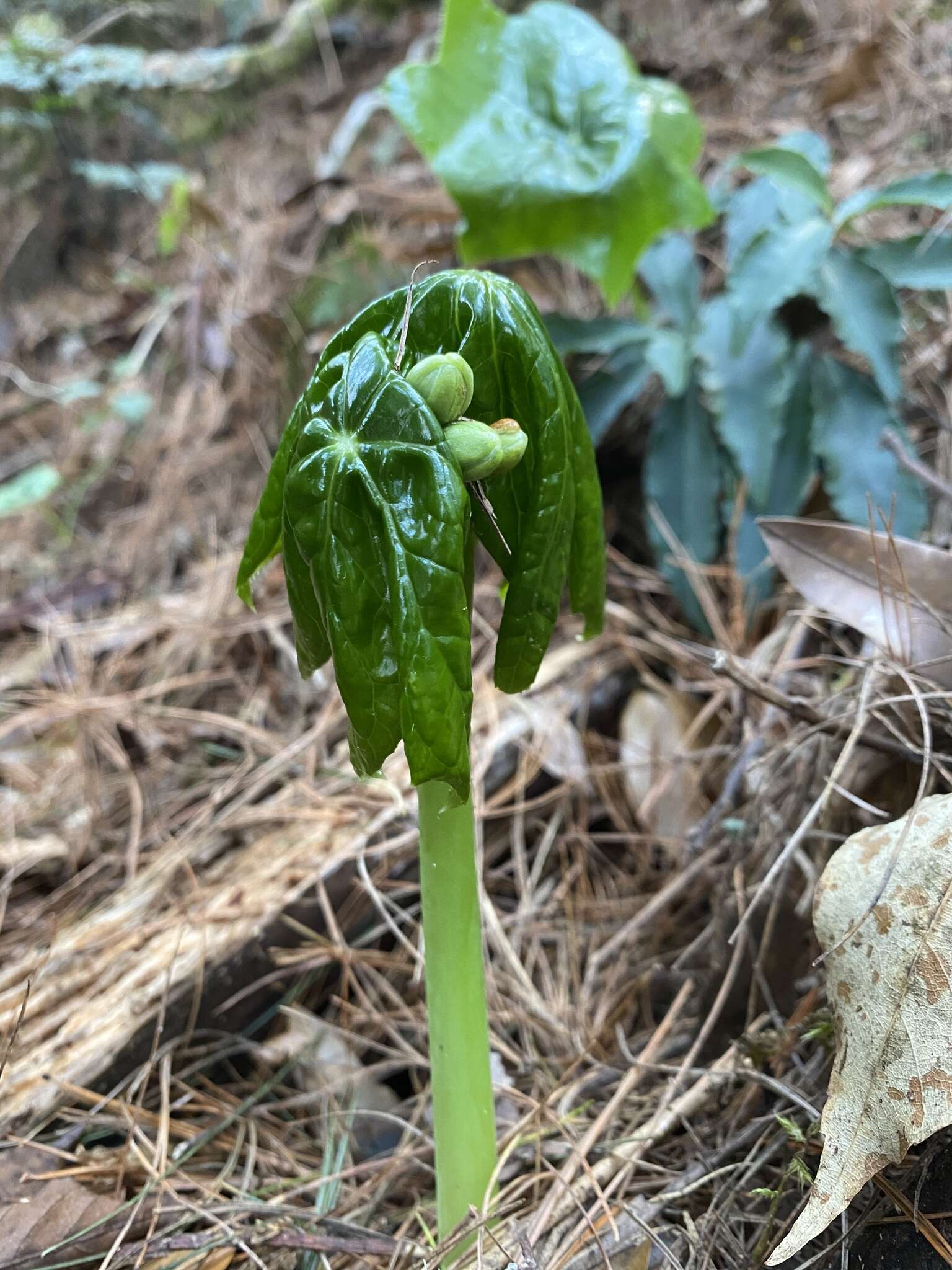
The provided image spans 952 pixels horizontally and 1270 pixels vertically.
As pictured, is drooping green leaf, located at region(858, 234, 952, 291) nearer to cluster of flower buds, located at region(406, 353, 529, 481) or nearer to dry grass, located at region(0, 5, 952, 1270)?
dry grass, located at region(0, 5, 952, 1270)

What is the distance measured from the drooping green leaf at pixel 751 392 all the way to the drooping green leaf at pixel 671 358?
0.14ft

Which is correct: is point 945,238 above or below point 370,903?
above

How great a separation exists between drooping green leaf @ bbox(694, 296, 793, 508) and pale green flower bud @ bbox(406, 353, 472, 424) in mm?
1142

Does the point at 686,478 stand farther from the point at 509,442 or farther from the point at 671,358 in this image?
the point at 509,442

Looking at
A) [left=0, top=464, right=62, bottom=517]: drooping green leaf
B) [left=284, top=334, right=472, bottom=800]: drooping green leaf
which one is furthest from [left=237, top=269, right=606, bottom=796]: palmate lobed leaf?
[left=0, top=464, right=62, bottom=517]: drooping green leaf

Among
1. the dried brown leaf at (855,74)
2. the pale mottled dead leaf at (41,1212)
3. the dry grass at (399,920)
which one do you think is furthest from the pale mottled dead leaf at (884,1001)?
the dried brown leaf at (855,74)

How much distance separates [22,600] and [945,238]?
2.81 m

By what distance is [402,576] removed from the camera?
0.80 m

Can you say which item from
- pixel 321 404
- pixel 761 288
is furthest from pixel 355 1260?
pixel 761 288

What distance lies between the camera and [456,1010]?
1019 mm

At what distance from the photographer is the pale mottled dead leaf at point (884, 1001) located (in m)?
0.80

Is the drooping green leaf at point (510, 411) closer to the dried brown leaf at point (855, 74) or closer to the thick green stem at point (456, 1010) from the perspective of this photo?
the thick green stem at point (456, 1010)

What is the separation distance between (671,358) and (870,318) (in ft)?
1.36

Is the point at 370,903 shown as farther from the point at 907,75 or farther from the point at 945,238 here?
the point at 907,75
